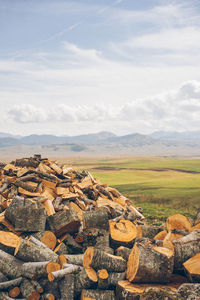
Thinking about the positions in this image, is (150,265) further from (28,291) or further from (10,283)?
(10,283)

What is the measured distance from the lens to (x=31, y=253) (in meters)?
8.28

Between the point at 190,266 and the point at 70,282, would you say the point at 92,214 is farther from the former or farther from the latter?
the point at 190,266

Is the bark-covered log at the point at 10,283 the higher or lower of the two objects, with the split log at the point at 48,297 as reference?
higher

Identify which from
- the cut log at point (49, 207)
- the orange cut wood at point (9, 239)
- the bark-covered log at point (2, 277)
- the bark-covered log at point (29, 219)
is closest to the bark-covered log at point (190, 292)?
the bark-covered log at point (2, 277)

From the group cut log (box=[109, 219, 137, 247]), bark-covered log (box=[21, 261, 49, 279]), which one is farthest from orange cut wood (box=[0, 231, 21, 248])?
cut log (box=[109, 219, 137, 247])

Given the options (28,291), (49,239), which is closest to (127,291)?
(28,291)

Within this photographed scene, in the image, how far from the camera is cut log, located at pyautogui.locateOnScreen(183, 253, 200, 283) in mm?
7411

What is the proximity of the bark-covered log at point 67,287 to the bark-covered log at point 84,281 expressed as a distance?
0.64 ft

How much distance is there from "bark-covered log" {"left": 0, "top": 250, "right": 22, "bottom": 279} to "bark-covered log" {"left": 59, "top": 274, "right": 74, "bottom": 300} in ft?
4.49

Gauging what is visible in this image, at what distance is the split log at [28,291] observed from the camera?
740cm

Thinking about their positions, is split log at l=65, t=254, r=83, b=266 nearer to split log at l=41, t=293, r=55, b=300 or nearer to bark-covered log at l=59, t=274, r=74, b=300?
bark-covered log at l=59, t=274, r=74, b=300

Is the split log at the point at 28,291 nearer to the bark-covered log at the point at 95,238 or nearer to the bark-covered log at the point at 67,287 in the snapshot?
the bark-covered log at the point at 67,287

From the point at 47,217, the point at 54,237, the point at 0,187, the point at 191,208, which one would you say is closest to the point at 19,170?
the point at 0,187

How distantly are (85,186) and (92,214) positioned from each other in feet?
14.0
